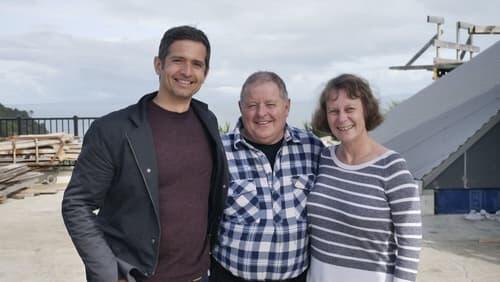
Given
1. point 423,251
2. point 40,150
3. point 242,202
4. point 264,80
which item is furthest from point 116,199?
point 40,150

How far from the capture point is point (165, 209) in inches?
85.3

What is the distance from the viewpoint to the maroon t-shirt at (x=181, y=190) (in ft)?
7.13

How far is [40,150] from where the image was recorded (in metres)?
14.0

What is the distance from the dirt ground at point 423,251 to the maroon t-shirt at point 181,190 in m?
3.33

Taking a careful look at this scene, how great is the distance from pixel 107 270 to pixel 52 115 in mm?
15737

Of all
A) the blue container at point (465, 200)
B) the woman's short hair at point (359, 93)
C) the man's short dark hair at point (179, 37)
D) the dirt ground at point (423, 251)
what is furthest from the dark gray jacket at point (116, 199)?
the blue container at point (465, 200)

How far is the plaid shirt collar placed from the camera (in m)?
2.58

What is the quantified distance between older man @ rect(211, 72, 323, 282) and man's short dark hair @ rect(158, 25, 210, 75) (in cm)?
39

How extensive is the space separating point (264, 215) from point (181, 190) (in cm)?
44

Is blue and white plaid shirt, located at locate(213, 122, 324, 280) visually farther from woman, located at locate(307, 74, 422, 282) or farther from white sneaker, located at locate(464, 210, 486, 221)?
white sneaker, located at locate(464, 210, 486, 221)

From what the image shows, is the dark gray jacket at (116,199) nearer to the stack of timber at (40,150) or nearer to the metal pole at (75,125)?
the stack of timber at (40,150)

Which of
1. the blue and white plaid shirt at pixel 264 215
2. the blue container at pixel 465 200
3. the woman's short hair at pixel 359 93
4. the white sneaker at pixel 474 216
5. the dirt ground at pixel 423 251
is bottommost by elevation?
the dirt ground at pixel 423 251

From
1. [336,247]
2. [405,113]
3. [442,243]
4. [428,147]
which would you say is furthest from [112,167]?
[405,113]

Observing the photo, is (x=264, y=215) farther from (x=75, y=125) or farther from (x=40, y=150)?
(x=75, y=125)
